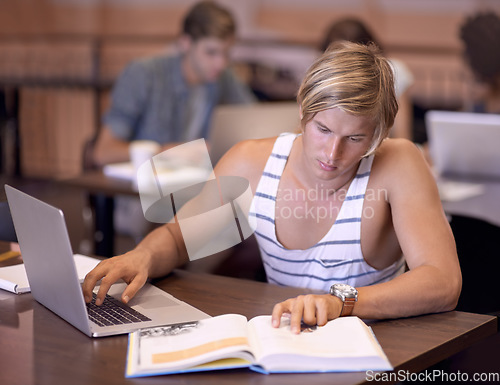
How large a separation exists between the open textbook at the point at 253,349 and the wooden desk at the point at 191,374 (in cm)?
2

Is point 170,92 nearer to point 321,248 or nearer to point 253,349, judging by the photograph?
point 321,248

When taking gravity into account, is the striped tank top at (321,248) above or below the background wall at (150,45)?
above

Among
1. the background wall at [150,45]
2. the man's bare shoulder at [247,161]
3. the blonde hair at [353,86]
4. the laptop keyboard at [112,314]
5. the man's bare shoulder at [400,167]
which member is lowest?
the background wall at [150,45]

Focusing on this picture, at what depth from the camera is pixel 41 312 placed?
1412 millimetres

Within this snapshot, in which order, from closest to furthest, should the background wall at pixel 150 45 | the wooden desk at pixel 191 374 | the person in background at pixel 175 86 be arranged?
1. the wooden desk at pixel 191 374
2. the person in background at pixel 175 86
3. the background wall at pixel 150 45

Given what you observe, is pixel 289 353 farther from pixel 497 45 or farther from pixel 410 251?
pixel 497 45

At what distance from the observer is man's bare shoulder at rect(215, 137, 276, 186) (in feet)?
5.92

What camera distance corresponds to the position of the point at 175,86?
346 cm

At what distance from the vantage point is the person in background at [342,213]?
4.70 ft

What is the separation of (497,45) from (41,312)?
2.52 m

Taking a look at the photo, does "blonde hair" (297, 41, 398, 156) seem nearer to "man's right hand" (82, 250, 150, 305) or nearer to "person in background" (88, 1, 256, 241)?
"man's right hand" (82, 250, 150, 305)

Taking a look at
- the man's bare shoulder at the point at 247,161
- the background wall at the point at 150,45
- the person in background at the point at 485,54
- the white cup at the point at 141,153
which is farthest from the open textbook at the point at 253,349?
the background wall at the point at 150,45

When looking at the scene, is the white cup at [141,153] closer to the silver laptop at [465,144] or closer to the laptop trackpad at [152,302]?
the silver laptop at [465,144]

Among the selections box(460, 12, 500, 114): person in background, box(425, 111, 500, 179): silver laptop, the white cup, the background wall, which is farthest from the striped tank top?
the background wall
